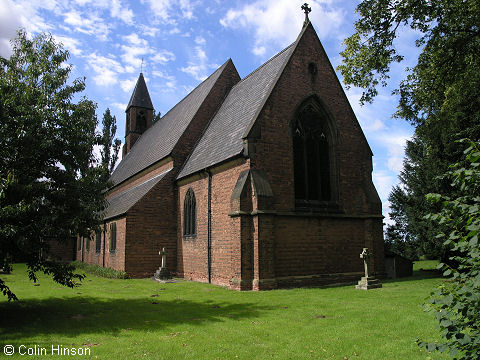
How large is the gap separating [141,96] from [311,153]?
98.3ft

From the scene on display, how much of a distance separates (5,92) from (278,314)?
9.16m

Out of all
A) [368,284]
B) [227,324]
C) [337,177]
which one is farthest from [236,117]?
[227,324]

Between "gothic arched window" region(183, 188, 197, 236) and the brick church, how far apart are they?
0.18 ft

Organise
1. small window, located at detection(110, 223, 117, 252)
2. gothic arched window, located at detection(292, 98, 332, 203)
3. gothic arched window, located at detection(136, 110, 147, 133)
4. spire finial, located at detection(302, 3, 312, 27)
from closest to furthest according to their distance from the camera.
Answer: gothic arched window, located at detection(292, 98, 332, 203) → spire finial, located at detection(302, 3, 312, 27) → small window, located at detection(110, 223, 117, 252) → gothic arched window, located at detection(136, 110, 147, 133)

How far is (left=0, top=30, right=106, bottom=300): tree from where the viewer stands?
913 centimetres

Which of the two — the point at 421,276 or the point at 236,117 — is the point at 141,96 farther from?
the point at 421,276

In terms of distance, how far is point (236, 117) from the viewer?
752 inches

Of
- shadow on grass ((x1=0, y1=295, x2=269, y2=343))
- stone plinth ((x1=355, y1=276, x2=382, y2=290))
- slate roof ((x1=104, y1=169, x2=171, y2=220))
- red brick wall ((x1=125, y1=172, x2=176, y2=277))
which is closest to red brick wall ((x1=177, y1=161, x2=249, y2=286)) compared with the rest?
red brick wall ((x1=125, y1=172, x2=176, y2=277))

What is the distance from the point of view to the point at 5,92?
9.83m

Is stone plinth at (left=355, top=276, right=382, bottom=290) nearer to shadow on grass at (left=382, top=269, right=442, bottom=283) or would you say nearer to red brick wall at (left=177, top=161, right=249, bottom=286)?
shadow on grass at (left=382, top=269, right=442, bottom=283)

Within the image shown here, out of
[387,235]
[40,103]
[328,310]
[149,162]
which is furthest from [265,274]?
[387,235]

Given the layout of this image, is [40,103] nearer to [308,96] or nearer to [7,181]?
[7,181]

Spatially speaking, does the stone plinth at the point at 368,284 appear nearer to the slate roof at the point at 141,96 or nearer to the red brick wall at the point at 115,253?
the red brick wall at the point at 115,253

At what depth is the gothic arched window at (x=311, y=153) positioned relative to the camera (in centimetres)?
1681
